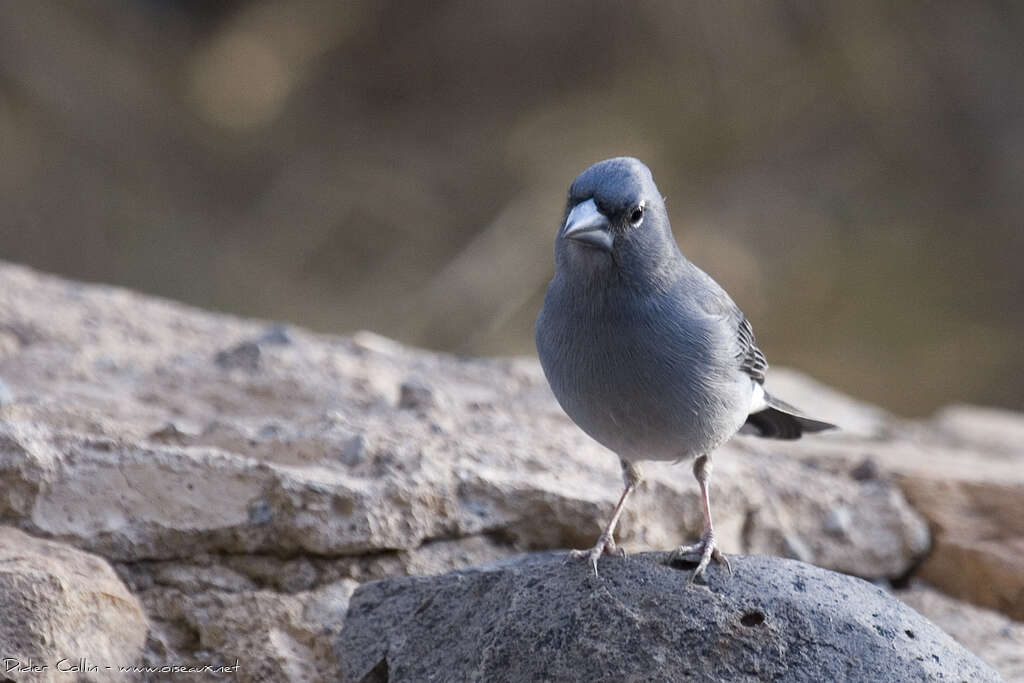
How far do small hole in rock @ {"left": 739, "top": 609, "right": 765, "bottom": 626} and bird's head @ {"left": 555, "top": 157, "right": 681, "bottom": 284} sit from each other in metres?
0.92

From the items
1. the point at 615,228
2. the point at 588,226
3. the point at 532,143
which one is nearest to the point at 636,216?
the point at 615,228

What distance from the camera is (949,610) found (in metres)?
4.30

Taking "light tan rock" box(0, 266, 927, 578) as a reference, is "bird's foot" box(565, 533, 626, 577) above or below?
below

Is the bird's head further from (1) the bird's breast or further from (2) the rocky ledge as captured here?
(2) the rocky ledge

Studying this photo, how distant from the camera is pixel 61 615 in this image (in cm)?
311

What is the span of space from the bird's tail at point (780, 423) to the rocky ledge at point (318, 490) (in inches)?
14.3

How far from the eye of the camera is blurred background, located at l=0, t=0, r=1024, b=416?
10164 millimetres

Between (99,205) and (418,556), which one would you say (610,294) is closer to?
(418,556)

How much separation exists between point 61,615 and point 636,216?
1863mm

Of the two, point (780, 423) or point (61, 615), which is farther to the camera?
point (780, 423)

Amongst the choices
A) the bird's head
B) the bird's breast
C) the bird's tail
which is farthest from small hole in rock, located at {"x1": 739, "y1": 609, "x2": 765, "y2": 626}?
the bird's tail

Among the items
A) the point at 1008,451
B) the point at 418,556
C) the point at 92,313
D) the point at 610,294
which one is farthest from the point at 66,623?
the point at 1008,451

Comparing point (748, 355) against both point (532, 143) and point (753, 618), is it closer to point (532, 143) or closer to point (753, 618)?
point (753, 618)

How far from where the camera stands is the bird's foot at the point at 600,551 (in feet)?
10.6
